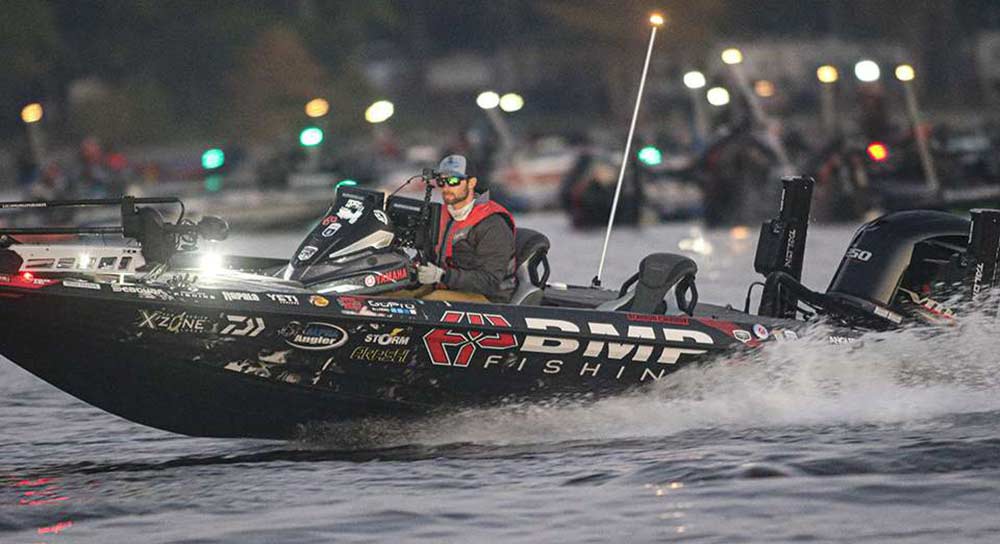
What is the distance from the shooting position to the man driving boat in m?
11.5

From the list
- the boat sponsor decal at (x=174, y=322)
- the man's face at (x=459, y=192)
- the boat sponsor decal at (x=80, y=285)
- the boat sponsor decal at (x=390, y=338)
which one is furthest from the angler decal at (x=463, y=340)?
the boat sponsor decal at (x=80, y=285)

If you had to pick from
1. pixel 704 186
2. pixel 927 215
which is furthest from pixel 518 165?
pixel 927 215

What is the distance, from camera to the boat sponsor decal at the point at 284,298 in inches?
420

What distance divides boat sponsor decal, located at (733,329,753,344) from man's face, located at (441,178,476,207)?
1878mm

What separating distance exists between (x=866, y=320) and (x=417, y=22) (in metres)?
65.7

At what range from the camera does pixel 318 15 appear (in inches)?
2598

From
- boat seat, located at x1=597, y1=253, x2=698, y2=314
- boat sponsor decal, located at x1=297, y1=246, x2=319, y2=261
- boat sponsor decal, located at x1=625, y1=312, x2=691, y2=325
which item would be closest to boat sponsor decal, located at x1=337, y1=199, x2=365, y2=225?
boat sponsor decal, located at x1=297, y1=246, x2=319, y2=261

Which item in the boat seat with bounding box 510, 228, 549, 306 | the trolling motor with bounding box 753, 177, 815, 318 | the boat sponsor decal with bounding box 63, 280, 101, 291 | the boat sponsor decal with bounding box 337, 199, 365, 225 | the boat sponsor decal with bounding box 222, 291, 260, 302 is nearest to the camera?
the boat sponsor decal with bounding box 63, 280, 101, 291

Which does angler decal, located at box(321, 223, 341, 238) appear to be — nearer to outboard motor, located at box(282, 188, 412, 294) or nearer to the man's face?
outboard motor, located at box(282, 188, 412, 294)

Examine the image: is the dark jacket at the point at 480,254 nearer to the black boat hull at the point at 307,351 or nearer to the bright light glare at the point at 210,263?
the black boat hull at the point at 307,351

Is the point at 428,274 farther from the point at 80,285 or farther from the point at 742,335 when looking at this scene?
the point at 80,285

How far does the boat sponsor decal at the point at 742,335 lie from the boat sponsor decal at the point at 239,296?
2.98 metres

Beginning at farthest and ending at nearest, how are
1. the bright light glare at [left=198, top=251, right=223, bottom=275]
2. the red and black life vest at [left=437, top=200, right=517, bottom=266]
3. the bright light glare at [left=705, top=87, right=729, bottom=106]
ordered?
the bright light glare at [left=705, top=87, right=729, bottom=106]
the red and black life vest at [left=437, top=200, right=517, bottom=266]
the bright light glare at [left=198, top=251, right=223, bottom=275]

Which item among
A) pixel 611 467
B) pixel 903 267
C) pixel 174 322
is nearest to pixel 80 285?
pixel 174 322
